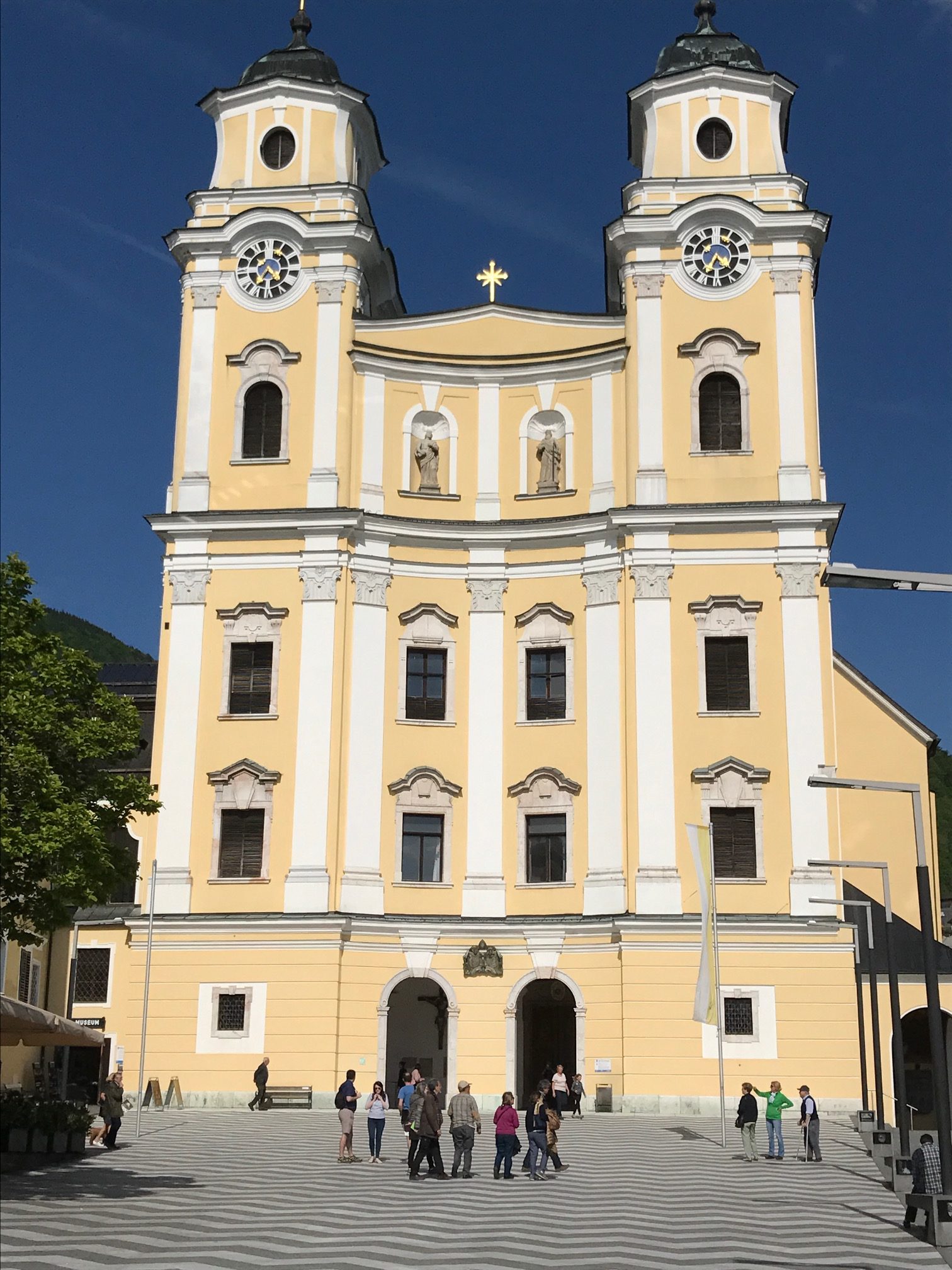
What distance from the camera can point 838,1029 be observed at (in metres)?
40.1

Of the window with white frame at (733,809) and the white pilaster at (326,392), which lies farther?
the white pilaster at (326,392)

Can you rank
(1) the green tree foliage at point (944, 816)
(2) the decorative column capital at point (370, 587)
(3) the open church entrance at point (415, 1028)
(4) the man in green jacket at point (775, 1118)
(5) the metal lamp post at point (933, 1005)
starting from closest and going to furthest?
(5) the metal lamp post at point (933, 1005) < (4) the man in green jacket at point (775, 1118) < (2) the decorative column capital at point (370, 587) < (3) the open church entrance at point (415, 1028) < (1) the green tree foliage at point (944, 816)

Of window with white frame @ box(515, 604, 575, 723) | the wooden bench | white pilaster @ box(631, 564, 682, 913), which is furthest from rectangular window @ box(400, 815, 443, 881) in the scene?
the wooden bench

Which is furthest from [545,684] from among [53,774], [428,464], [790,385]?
[53,774]

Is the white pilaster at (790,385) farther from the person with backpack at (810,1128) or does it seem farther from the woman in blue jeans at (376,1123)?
the woman in blue jeans at (376,1123)

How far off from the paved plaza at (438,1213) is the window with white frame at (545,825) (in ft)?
38.4

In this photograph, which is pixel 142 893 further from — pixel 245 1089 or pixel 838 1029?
pixel 838 1029

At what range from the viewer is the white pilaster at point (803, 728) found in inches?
1618

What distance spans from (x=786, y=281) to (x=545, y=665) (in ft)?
43.5

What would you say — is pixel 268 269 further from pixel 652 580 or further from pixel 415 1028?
pixel 415 1028

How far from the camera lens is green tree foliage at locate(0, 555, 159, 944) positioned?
24.9 metres

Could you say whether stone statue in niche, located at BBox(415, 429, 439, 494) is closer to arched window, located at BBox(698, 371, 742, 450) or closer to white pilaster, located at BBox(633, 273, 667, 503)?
white pilaster, located at BBox(633, 273, 667, 503)

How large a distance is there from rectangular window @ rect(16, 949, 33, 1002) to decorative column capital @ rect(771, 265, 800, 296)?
2889 cm

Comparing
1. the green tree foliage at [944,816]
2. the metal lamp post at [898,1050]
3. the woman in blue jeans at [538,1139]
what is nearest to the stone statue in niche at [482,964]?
the metal lamp post at [898,1050]
